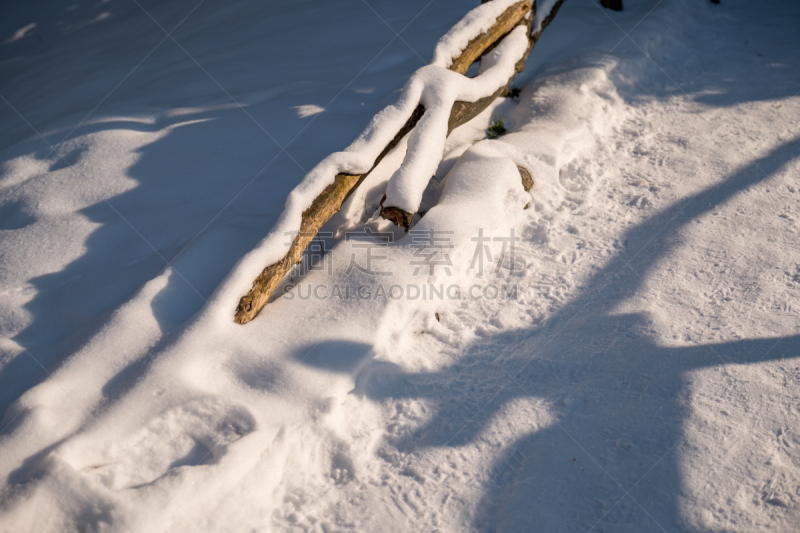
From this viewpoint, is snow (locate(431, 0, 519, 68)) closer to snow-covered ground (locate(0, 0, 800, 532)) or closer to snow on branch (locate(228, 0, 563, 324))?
snow on branch (locate(228, 0, 563, 324))

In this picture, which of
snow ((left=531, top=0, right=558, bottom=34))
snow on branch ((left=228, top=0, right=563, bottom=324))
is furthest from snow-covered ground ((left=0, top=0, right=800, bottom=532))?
snow ((left=531, top=0, right=558, bottom=34))

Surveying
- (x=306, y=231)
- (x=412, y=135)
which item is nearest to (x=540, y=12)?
(x=412, y=135)

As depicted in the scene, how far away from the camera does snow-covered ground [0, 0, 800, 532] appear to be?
1674 millimetres

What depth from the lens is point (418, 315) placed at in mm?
2273

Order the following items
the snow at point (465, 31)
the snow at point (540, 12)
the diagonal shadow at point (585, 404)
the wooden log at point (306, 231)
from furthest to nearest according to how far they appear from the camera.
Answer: the snow at point (540, 12) < the snow at point (465, 31) < the wooden log at point (306, 231) < the diagonal shadow at point (585, 404)

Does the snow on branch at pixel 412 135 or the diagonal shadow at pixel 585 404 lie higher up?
the snow on branch at pixel 412 135

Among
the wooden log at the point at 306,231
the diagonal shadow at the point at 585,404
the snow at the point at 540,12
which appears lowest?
the diagonal shadow at the point at 585,404

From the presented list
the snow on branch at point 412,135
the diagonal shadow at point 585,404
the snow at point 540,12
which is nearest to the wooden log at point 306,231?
the snow on branch at point 412,135

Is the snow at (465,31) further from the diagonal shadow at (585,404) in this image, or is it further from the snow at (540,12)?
the diagonal shadow at (585,404)

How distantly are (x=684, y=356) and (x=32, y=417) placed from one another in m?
2.60

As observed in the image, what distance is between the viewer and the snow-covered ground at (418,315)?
1674mm

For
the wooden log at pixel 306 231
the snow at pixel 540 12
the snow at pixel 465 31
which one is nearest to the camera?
the wooden log at pixel 306 231

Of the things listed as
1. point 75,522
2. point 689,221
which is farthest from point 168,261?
point 689,221

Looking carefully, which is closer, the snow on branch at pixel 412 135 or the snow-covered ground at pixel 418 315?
the snow-covered ground at pixel 418 315
